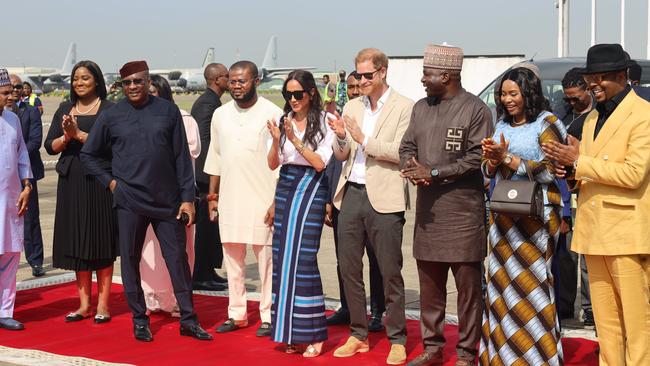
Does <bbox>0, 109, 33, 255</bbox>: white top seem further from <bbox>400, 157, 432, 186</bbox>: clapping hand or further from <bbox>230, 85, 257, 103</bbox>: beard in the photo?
<bbox>400, 157, 432, 186</bbox>: clapping hand

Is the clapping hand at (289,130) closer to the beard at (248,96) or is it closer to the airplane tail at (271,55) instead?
the beard at (248,96)

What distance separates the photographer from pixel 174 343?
760cm

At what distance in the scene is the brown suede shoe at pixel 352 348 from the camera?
709 centimetres

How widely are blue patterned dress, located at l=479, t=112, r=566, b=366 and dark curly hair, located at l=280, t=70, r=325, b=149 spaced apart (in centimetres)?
130

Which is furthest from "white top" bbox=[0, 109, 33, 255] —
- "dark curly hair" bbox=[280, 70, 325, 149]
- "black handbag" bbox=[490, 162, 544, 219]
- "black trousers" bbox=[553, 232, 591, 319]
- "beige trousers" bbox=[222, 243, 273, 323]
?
"black trousers" bbox=[553, 232, 591, 319]

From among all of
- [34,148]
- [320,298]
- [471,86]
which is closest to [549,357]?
[320,298]

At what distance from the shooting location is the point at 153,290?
8555mm

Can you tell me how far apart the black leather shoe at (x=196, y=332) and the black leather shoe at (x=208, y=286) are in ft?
6.53

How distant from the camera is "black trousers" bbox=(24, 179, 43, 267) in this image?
A: 10.8m

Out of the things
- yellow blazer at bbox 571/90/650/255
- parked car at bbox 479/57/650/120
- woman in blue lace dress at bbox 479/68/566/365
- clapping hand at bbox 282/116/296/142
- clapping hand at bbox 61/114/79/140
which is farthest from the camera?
parked car at bbox 479/57/650/120

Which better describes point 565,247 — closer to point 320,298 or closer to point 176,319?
point 320,298

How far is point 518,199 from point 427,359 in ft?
4.31

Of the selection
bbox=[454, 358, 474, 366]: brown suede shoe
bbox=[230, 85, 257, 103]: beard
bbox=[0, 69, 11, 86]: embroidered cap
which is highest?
bbox=[0, 69, 11, 86]: embroidered cap

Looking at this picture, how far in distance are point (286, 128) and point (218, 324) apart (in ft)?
6.38
